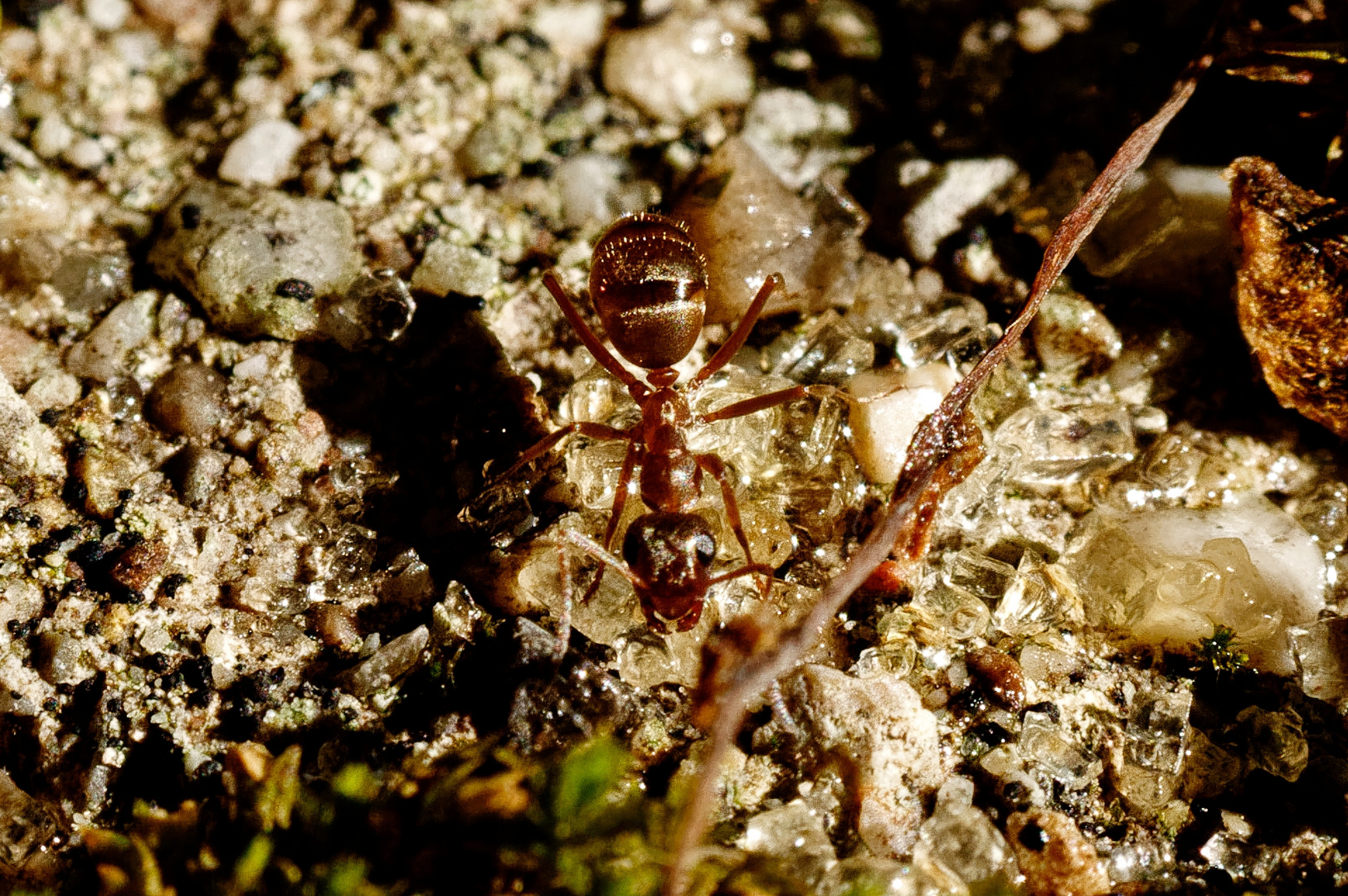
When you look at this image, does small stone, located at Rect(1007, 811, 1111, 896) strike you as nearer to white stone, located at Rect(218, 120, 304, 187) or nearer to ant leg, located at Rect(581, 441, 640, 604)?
ant leg, located at Rect(581, 441, 640, 604)

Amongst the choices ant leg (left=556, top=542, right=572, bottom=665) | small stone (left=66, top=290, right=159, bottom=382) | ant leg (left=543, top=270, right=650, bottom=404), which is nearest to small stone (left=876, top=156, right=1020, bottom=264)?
ant leg (left=543, top=270, right=650, bottom=404)

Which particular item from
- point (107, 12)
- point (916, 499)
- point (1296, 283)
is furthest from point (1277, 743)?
point (107, 12)

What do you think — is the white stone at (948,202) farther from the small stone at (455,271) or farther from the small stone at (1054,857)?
the small stone at (1054,857)

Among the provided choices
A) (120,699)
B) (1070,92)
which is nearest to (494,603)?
(120,699)

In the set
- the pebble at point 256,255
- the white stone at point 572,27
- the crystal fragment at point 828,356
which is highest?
the white stone at point 572,27

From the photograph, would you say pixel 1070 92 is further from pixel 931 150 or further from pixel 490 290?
pixel 490 290

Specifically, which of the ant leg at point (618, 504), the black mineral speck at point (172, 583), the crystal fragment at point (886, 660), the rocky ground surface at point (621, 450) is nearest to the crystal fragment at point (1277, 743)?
the rocky ground surface at point (621, 450)
